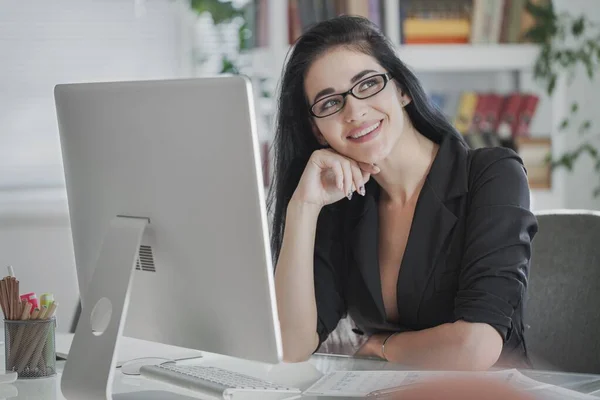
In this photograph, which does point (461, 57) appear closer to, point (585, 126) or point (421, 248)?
point (585, 126)

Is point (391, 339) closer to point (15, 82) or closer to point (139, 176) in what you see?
point (139, 176)

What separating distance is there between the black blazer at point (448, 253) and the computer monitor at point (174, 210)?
0.55 metres

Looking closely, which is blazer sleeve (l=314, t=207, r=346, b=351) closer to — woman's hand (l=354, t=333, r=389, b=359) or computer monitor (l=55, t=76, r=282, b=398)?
woman's hand (l=354, t=333, r=389, b=359)

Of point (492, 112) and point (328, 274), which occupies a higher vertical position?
point (492, 112)

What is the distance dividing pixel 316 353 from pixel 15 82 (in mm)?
1967

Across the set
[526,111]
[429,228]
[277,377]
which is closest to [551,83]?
[526,111]

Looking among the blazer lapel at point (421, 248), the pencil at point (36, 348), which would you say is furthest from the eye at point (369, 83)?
the pencil at point (36, 348)

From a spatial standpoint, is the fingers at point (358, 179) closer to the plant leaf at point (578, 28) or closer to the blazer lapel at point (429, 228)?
the blazer lapel at point (429, 228)

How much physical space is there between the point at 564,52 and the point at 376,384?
2.64 metres

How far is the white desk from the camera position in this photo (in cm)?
138

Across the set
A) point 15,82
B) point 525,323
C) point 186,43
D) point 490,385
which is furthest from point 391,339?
point 186,43

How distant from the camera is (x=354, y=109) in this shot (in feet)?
5.82

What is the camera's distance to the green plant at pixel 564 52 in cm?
361

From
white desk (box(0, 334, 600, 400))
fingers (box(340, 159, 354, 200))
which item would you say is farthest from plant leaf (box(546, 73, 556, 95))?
white desk (box(0, 334, 600, 400))
